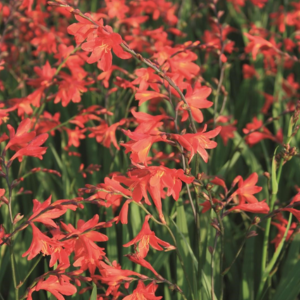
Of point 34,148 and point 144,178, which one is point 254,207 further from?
point 34,148

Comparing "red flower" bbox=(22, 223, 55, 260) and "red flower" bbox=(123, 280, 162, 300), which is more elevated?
"red flower" bbox=(22, 223, 55, 260)

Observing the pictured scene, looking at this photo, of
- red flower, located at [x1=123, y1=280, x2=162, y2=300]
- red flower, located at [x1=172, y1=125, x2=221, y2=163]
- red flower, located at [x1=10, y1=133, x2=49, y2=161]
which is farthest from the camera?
red flower, located at [x1=10, y1=133, x2=49, y2=161]

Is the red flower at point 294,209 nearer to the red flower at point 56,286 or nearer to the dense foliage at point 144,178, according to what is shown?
the dense foliage at point 144,178

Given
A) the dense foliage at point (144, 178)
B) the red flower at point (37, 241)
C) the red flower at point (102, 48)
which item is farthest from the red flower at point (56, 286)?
the red flower at point (102, 48)

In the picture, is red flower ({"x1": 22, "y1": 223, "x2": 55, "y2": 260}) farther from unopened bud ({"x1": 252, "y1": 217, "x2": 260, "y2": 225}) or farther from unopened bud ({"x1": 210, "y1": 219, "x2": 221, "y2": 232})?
unopened bud ({"x1": 252, "y1": 217, "x2": 260, "y2": 225})

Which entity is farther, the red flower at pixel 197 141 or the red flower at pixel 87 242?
the red flower at pixel 87 242

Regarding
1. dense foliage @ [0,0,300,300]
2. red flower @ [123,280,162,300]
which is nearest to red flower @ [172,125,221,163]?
dense foliage @ [0,0,300,300]

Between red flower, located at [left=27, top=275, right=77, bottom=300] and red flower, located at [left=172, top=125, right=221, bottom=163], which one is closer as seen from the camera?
red flower, located at [left=172, top=125, right=221, bottom=163]

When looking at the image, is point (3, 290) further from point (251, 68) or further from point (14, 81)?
point (251, 68)

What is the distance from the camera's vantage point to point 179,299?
1841 millimetres

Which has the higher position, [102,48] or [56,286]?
[102,48]

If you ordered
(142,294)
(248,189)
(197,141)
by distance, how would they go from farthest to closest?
1. (248,189)
2. (142,294)
3. (197,141)

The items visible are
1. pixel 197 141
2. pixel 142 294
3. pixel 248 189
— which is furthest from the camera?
pixel 248 189

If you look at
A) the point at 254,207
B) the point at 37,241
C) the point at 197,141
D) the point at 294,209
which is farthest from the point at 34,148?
the point at 294,209
